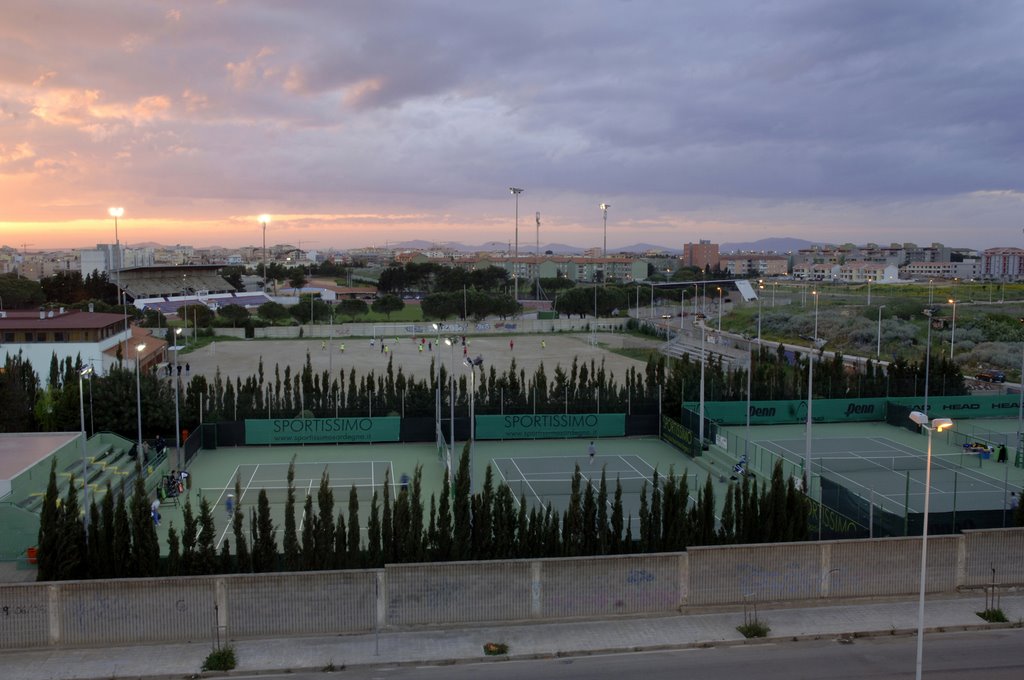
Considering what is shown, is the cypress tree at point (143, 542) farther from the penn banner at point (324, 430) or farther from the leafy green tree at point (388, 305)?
the leafy green tree at point (388, 305)

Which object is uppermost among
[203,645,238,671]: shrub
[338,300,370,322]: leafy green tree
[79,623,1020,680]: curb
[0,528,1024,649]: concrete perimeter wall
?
[338,300,370,322]: leafy green tree

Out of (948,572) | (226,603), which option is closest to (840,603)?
(948,572)

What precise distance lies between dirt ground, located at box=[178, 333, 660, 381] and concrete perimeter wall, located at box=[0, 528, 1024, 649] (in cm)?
3238

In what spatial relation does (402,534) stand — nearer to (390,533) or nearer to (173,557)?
(390,533)

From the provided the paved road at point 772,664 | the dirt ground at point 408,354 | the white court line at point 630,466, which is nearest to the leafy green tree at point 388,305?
the dirt ground at point 408,354

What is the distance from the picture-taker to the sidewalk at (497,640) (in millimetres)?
13258

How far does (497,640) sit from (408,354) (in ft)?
157

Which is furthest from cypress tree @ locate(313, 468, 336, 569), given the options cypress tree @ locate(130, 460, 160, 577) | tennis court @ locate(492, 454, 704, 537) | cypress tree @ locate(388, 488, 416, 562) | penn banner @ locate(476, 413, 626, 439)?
penn banner @ locate(476, 413, 626, 439)

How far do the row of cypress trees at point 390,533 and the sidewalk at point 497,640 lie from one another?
2.22 metres

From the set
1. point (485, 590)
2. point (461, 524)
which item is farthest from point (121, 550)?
point (485, 590)

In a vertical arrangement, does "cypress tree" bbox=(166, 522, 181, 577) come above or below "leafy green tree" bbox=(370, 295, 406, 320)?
below

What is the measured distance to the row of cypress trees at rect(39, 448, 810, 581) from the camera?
15.8 meters

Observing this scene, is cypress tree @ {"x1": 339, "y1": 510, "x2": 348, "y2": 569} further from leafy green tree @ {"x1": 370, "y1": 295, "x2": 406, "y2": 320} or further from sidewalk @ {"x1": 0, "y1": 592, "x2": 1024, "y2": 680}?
leafy green tree @ {"x1": 370, "y1": 295, "x2": 406, "y2": 320}

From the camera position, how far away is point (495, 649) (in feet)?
45.2
